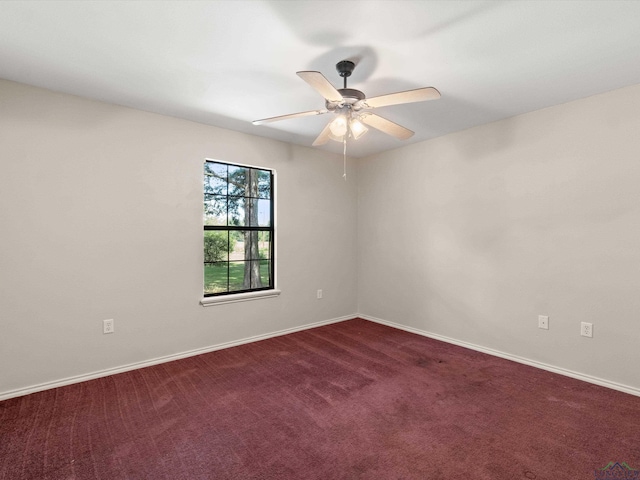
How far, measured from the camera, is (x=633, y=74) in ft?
7.41

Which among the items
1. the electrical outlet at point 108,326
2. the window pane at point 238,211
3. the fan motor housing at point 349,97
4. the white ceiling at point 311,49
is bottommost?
the electrical outlet at point 108,326

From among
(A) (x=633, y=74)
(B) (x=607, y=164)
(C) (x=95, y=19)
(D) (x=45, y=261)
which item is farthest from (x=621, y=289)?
(D) (x=45, y=261)

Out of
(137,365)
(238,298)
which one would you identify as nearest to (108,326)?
(137,365)

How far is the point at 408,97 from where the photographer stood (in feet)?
6.15

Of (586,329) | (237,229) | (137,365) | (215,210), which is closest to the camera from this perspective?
(586,329)

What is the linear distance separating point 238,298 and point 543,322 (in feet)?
9.83

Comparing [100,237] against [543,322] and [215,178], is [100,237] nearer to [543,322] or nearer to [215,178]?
[215,178]

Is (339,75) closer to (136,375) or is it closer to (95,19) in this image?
(95,19)

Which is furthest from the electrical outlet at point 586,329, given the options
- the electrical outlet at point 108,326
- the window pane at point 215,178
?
the electrical outlet at point 108,326

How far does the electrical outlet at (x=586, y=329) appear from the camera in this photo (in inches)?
104

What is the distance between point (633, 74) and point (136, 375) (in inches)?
177

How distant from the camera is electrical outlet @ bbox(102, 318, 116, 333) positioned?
2740 millimetres

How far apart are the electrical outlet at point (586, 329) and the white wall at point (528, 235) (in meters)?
0.05

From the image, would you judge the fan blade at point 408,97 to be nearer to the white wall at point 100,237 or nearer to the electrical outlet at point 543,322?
the white wall at point 100,237
